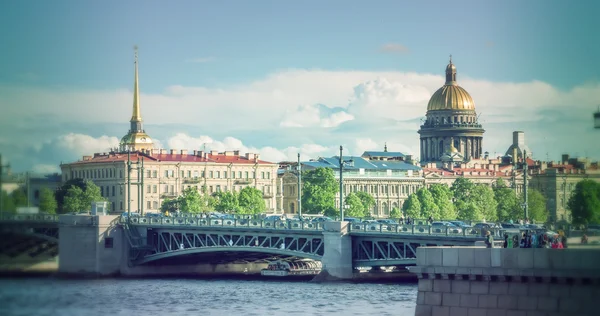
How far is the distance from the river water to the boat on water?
6.99 m

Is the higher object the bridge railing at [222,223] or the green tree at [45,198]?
the green tree at [45,198]

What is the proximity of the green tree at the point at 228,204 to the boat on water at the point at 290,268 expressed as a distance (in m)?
43.0

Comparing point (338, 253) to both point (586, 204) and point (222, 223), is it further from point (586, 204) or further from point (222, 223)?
point (586, 204)

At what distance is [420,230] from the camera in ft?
245

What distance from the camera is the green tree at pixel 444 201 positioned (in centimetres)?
14693

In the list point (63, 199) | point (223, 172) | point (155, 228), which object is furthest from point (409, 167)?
point (155, 228)

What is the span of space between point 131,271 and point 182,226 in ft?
12.8

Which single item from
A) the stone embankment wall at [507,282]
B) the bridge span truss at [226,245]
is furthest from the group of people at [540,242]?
the bridge span truss at [226,245]

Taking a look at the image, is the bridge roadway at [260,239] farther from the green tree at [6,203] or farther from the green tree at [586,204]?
the green tree at [6,203]

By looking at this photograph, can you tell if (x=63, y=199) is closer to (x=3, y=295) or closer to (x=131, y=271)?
(x=131, y=271)

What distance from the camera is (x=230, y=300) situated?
70250 millimetres

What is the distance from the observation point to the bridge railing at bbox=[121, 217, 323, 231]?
3223 inches

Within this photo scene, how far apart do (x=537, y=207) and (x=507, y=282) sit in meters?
86.9

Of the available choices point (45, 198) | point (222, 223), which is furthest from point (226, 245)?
point (45, 198)
